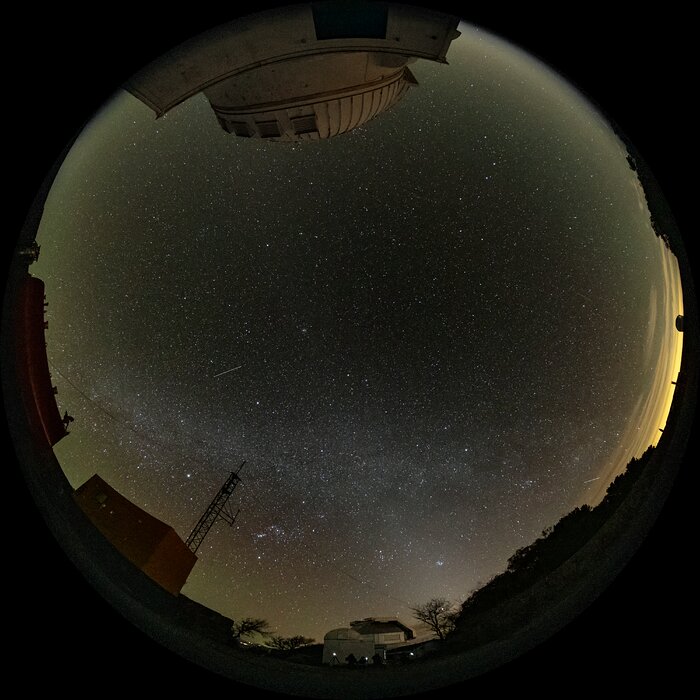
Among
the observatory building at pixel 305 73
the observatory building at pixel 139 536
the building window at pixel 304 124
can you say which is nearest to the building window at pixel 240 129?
the observatory building at pixel 305 73

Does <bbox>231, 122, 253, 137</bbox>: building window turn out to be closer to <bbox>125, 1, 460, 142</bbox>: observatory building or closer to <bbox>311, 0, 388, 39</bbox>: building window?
<bbox>125, 1, 460, 142</bbox>: observatory building

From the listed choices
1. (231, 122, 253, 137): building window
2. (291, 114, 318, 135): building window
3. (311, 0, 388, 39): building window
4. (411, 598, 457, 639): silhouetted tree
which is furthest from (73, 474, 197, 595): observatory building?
(311, 0, 388, 39): building window

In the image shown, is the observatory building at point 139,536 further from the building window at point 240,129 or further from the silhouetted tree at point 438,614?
the building window at point 240,129

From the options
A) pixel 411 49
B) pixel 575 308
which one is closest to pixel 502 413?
pixel 575 308

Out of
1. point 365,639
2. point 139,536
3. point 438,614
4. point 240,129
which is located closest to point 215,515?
point 139,536

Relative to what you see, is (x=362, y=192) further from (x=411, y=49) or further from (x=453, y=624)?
(x=453, y=624)
